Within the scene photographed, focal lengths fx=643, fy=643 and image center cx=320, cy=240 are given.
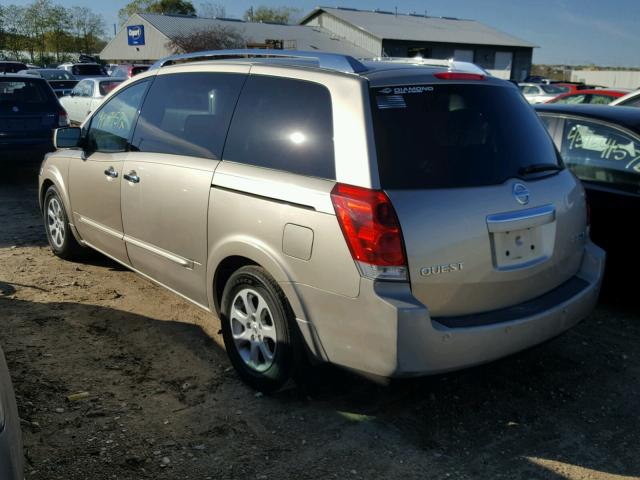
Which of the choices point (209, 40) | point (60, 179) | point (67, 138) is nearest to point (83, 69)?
point (209, 40)

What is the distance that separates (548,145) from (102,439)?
296cm

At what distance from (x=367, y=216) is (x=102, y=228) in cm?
289

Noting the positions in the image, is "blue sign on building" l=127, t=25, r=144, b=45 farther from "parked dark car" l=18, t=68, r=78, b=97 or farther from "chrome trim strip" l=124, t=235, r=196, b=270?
"chrome trim strip" l=124, t=235, r=196, b=270

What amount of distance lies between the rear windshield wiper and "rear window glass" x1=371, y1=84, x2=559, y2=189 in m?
0.02

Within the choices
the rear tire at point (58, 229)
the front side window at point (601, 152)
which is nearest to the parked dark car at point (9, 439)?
the rear tire at point (58, 229)

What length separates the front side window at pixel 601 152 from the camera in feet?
16.1

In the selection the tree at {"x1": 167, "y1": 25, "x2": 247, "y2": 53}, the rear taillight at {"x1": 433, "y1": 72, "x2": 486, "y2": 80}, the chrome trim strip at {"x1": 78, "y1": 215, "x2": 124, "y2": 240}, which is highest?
the tree at {"x1": 167, "y1": 25, "x2": 247, "y2": 53}

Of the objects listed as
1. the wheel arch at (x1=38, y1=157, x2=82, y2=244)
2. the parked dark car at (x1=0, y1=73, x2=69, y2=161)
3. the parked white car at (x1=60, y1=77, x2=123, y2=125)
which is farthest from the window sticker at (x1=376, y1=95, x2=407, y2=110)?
the parked white car at (x1=60, y1=77, x2=123, y2=125)

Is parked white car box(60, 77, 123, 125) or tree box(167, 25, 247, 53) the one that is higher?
tree box(167, 25, 247, 53)

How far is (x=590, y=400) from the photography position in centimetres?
375

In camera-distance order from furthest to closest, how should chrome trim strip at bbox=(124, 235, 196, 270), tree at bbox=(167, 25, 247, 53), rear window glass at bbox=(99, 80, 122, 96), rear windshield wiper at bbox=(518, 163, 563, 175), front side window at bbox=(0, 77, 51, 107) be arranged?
tree at bbox=(167, 25, 247, 53) < rear window glass at bbox=(99, 80, 122, 96) < front side window at bbox=(0, 77, 51, 107) < chrome trim strip at bbox=(124, 235, 196, 270) < rear windshield wiper at bbox=(518, 163, 563, 175)

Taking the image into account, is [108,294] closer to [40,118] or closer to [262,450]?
[262,450]

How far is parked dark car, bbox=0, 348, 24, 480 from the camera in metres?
2.02

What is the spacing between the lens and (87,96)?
1702 centimetres
